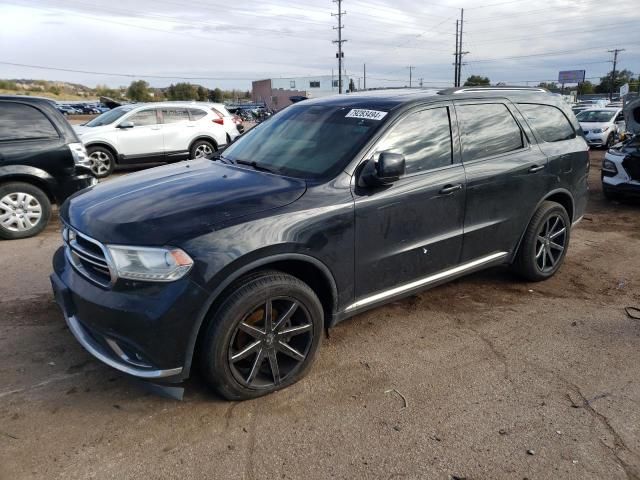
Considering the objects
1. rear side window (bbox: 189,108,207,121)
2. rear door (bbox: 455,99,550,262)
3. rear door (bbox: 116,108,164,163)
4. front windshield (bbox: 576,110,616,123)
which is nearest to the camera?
rear door (bbox: 455,99,550,262)

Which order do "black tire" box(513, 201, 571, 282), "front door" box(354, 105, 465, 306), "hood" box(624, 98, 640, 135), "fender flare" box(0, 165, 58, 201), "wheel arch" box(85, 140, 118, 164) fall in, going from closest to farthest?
"front door" box(354, 105, 465, 306)
"black tire" box(513, 201, 571, 282)
"fender flare" box(0, 165, 58, 201)
"hood" box(624, 98, 640, 135)
"wheel arch" box(85, 140, 118, 164)

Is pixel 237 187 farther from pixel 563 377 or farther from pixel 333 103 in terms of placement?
pixel 563 377

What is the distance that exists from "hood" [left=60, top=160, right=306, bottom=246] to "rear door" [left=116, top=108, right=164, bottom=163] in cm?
891

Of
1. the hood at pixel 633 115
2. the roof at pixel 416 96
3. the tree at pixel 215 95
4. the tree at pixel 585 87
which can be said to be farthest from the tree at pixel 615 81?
the roof at pixel 416 96

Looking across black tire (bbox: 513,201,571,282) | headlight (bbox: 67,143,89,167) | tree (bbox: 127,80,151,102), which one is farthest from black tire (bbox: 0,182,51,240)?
tree (bbox: 127,80,151,102)

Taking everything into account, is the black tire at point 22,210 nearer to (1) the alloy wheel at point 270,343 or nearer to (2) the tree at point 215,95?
(1) the alloy wheel at point 270,343

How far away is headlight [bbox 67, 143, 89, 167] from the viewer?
6.65 metres

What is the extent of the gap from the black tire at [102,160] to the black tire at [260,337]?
389 inches

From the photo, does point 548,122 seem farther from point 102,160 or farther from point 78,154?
point 102,160

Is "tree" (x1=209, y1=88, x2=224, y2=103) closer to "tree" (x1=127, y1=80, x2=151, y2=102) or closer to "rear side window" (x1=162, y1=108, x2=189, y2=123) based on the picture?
"tree" (x1=127, y1=80, x2=151, y2=102)

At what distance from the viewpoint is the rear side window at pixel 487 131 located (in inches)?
158

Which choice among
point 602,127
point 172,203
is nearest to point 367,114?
point 172,203

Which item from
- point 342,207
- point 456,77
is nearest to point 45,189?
point 342,207

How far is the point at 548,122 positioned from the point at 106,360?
4291 mm
